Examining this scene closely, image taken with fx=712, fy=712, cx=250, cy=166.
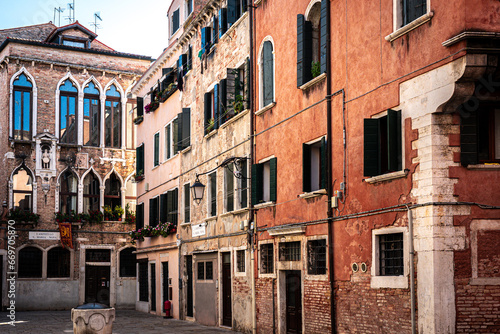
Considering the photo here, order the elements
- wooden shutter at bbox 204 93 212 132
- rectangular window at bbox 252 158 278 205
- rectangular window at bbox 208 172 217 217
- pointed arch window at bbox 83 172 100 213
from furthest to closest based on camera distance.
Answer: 1. pointed arch window at bbox 83 172 100 213
2. wooden shutter at bbox 204 93 212 132
3. rectangular window at bbox 208 172 217 217
4. rectangular window at bbox 252 158 278 205

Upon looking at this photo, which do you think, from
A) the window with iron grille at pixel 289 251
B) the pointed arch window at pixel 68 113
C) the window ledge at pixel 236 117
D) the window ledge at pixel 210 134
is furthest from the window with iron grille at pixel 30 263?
the window with iron grille at pixel 289 251

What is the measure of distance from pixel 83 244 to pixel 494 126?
2624 cm

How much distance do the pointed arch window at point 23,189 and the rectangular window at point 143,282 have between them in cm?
624

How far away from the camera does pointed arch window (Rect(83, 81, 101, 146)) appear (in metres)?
36.1

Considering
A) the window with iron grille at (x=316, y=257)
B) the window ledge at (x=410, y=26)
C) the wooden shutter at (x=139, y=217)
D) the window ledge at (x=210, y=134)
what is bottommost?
the window with iron grille at (x=316, y=257)

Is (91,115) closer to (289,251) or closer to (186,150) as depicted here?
(186,150)

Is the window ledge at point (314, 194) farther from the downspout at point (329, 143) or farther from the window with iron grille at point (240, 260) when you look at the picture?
the window with iron grille at point (240, 260)

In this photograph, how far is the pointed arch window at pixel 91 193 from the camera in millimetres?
35562

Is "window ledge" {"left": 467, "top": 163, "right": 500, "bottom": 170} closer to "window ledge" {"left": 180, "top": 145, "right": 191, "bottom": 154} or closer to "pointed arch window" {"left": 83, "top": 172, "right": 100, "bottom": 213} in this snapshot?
"window ledge" {"left": 180, "top": 145, "right": 191, "bottom": 154}

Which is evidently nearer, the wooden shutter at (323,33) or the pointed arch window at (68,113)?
the wooden shutter at (323,33)

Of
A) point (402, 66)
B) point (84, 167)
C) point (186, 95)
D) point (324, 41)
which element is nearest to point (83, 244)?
point (84, 167)

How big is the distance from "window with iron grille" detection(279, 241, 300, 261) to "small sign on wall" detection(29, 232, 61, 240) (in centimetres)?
1922

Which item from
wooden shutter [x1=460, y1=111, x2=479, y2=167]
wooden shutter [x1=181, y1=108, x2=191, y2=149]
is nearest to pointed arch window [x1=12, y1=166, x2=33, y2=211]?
wooden shutter [x1=181, y1=108, x2=191, y2=149]

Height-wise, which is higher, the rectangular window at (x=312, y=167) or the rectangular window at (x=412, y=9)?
the rectangular window at (x=412, y=9)
